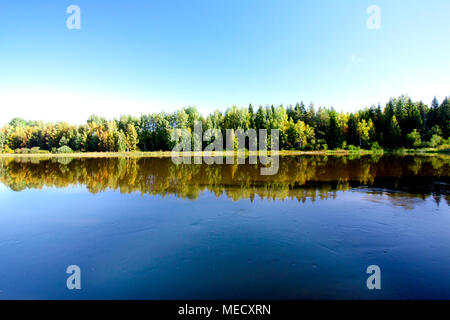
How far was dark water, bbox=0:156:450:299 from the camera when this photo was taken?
176 inches

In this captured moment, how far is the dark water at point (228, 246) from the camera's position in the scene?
14.7ft

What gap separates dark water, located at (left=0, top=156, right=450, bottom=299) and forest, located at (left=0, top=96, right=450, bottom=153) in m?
61.7

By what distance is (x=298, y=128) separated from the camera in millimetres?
70438

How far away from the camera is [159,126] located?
79.8 m

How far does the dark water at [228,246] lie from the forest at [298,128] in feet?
203

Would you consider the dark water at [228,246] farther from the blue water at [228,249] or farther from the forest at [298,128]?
the forest at [298,128]
